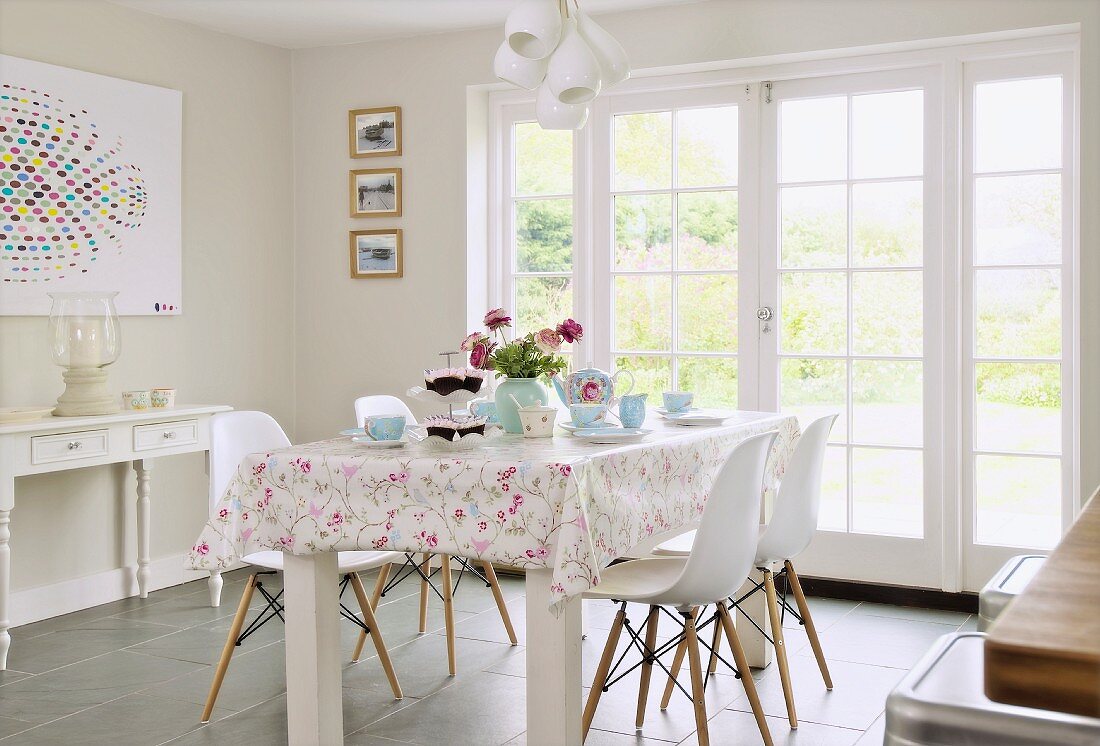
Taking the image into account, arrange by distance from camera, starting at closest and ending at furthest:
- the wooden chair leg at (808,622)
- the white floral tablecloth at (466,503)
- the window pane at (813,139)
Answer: the white floral tablecloth at (466,503) → the wooden chair leg at (808,622) → the window pane at (813,139)

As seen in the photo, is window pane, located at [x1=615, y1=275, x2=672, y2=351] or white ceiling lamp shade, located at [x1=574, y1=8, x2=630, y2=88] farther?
window pane, located at [x1=615, y1=275, x2=672, y2=351]

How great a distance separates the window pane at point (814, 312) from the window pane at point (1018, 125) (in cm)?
73

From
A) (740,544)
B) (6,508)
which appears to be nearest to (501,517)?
(740,544)

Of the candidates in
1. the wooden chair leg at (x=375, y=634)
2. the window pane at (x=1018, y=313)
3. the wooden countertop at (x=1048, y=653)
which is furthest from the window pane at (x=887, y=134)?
the wooden countertop at (x=1048, y=653)

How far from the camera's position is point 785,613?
4.27 meters

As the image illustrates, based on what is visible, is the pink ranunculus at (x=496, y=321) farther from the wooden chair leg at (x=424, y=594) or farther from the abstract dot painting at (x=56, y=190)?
the abstract dot painting at (x=56, y=190)

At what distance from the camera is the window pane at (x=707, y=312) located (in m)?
4.66

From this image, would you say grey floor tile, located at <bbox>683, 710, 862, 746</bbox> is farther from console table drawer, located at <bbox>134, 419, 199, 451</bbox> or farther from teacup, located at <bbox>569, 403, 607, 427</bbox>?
console table drawer, located at <bbox>134, 419, 199, 451</bbox>

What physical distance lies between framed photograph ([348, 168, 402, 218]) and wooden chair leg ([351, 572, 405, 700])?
2381mm

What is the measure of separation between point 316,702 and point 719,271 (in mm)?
2741

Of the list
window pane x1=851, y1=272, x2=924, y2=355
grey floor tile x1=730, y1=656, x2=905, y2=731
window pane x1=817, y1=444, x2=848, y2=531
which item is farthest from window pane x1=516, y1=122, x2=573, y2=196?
grey floor tile x1=730, y1=656, x2=905, y2=731

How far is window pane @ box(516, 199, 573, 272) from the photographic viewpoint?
498 centimetres

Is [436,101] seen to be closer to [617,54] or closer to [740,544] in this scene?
[617,54]

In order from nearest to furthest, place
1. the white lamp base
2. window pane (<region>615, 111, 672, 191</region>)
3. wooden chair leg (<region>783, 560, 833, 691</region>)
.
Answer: wooden chair leg (<region>783, 560, 833, 691</region>)
the white lamp base
window pane (<region>615, 111, 672, 191</region>)
